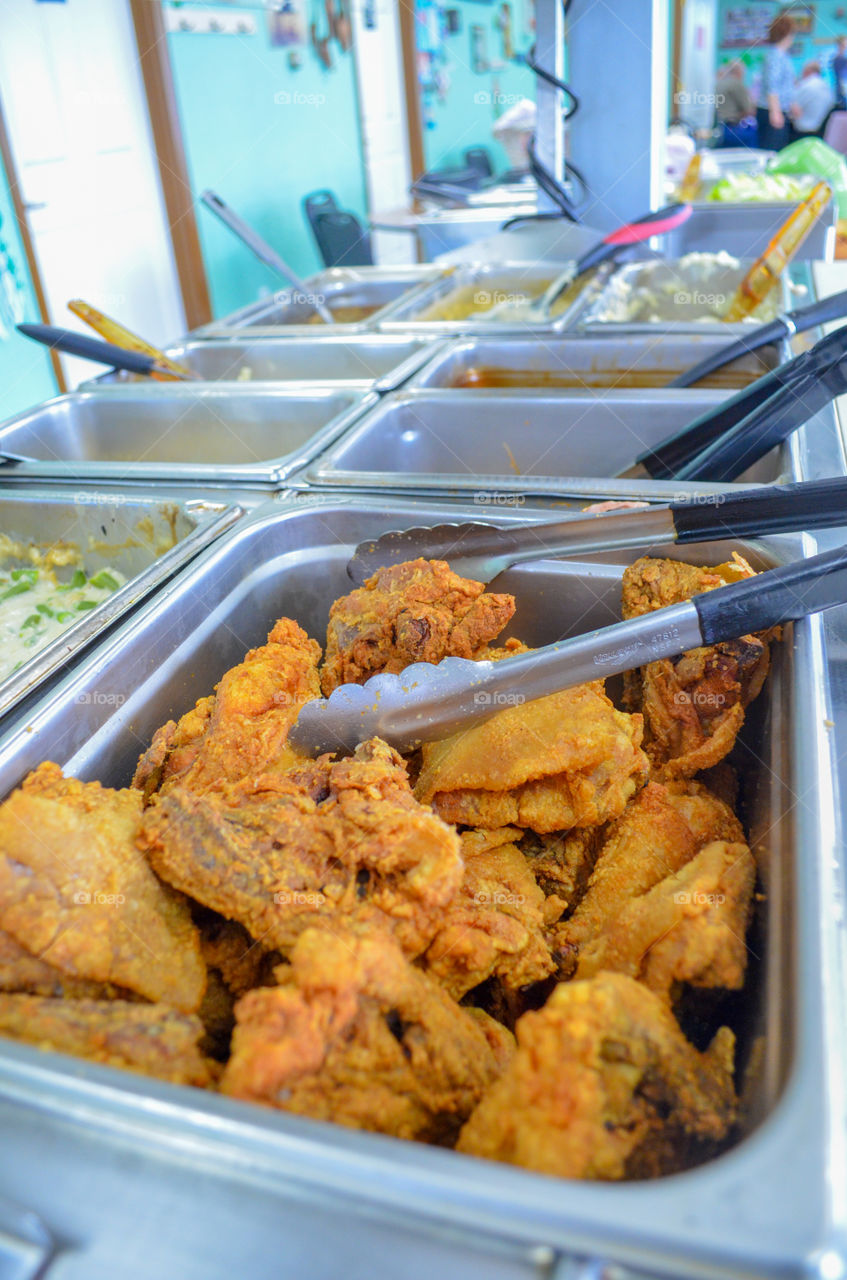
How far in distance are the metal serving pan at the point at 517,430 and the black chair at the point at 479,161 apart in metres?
9.45

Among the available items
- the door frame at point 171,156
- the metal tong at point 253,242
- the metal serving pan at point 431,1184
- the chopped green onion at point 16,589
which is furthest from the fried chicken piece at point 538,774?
the door frame at point 171,156

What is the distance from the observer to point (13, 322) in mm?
4992

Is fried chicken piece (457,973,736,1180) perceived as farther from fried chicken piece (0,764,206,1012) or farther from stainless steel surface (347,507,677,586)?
stainless steel surface (347,507,677,586)

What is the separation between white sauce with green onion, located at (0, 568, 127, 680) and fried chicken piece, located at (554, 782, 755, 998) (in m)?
1.28

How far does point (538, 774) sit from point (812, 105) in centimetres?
1135

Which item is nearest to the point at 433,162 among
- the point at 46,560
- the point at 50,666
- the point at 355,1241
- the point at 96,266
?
the point at 96,266

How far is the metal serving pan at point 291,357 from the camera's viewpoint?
2811mm

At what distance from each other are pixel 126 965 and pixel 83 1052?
0.40 ft

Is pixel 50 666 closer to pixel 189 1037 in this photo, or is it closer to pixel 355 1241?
pixel 189 1037

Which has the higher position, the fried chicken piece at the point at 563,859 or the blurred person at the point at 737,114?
the blurred person at the point at 737,114

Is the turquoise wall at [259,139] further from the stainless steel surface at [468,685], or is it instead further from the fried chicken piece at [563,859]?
the fried chicken piece at [563,859]

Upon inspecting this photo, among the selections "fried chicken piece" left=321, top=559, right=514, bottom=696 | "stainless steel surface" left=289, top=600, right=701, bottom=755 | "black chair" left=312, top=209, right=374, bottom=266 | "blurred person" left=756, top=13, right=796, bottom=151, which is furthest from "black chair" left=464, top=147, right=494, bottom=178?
"stainless steel surface" left=289, top=600, right=701, bottom=755

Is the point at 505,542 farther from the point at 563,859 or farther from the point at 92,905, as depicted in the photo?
the point at 92,905

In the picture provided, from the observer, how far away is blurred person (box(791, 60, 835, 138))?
9.43 meters
